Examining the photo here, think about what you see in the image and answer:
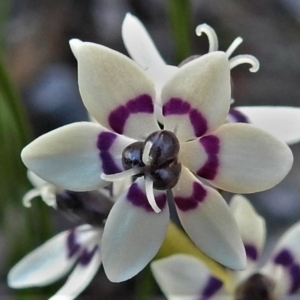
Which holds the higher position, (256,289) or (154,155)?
(154,155)

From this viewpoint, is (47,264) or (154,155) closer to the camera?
(154,155)

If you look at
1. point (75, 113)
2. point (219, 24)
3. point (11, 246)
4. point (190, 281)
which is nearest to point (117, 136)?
point (190, 281)

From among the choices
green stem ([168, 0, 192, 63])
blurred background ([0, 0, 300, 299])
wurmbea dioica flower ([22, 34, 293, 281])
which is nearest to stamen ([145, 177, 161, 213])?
wurmbea dioica flower ([22, 34, 293, 281])

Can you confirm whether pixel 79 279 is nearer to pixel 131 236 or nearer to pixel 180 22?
pixel 131 236

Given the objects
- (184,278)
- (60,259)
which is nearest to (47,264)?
(60,259)

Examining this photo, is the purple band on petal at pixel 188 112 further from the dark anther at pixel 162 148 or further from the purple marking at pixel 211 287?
the purple marking at pixel 211 287

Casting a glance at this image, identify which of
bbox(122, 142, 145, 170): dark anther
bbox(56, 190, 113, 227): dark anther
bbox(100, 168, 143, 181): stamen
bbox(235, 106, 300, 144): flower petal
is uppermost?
bbox(122, 142, 145, 170): dark anther

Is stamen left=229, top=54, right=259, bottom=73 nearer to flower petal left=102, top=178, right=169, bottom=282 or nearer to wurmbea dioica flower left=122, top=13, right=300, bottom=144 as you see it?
wurmbea dioica flower left=122, top=13, right=300, bottom=144
